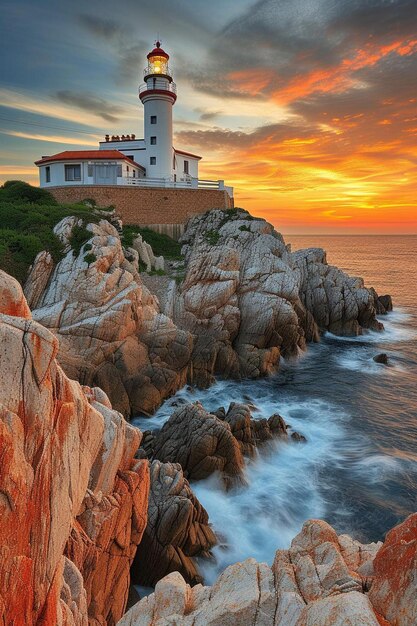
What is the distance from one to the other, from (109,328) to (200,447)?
910 cm

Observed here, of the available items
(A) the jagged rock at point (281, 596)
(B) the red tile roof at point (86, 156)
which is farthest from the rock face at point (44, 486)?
(B) the red tile roof at point (86, 156)

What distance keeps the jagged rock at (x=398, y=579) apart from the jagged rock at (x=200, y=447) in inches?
411

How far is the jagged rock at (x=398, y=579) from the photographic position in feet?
18.1

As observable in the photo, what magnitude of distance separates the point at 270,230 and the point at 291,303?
10.3 m

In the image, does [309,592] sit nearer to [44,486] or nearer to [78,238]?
[44,486]

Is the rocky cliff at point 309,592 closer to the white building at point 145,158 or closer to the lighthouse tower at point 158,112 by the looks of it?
the white building at point 145,158

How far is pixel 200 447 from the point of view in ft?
53.9

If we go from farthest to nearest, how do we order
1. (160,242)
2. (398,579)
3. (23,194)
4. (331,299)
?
1. (160,242)
2. (331,299)
3. (23,194)
4. (398,579)

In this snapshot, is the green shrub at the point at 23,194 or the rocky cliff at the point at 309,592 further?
the green shrub at the point at 23,194

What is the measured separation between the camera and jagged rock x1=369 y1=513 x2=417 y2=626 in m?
5.53

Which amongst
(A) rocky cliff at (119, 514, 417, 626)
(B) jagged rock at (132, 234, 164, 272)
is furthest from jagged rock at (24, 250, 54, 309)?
(A) rocky cliff at (119, 514, 417, 626)

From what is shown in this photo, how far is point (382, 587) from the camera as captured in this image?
5.98 m

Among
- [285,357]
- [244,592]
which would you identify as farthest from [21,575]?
[285,357]

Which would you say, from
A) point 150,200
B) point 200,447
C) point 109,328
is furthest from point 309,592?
point 150,200
